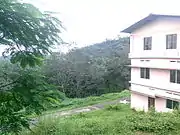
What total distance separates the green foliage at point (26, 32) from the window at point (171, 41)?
12.5 metres

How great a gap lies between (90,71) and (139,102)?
9040 mm

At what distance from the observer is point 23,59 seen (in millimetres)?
3596

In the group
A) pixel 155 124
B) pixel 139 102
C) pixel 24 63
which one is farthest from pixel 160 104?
pixel 24 63

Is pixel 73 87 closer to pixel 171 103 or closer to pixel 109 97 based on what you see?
pixel 109 97

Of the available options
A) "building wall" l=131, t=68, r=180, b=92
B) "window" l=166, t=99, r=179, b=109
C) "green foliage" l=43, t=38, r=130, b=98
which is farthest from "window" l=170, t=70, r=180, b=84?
"green foliage" l=43, t=38, r=130, b=98

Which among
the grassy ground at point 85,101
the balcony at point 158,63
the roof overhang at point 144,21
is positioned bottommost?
the grassy ground at point 85,101

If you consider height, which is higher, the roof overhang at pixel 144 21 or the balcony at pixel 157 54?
the roof overhang at pixel 144 21

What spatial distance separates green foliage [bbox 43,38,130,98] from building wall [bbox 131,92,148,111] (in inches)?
289

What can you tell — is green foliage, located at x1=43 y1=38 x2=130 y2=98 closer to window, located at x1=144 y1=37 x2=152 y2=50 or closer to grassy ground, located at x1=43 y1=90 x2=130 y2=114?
grassy ground, located at x1=43 y1=90 x2=130 y2=114

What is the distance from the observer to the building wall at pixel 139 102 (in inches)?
727

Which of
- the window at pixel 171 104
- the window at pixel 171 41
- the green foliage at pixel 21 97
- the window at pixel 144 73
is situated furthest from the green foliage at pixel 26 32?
the window at pixel 144 73

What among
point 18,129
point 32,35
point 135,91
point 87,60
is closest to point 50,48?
point 32,35

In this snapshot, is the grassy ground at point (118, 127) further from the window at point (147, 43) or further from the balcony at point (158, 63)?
the window at point (147, 43)

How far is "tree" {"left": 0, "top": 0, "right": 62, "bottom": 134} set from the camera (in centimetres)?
308
